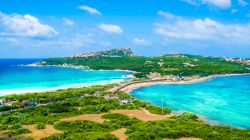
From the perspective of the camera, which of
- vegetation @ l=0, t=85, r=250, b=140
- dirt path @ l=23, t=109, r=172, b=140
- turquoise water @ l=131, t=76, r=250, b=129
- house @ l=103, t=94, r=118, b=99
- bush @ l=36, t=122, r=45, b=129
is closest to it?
vegetation @ l=0, t=85, r=250, b=140

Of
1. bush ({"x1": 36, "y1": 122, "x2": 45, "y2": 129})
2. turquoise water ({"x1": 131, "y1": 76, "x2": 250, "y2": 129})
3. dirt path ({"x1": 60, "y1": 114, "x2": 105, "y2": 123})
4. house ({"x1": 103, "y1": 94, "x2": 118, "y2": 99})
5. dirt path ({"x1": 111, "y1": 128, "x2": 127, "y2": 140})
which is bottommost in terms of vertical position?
turquoise water ({"x1": 131, "y1": 76, "x2": 250, "y2": 129})

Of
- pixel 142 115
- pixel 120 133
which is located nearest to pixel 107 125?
pixel 120 133

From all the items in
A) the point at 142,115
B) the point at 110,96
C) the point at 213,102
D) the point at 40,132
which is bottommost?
the point at 213,102

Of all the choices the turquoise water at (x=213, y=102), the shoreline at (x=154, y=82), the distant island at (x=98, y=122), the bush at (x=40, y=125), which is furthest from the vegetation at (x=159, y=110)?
the shoreline at (x=154, y=82)

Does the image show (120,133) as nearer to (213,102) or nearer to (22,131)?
(22,131)

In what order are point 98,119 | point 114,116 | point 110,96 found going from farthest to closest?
point 110,96 → point 114,116 → point 98,119

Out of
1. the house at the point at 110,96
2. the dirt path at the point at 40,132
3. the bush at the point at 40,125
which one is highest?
the house at the point at 110,96

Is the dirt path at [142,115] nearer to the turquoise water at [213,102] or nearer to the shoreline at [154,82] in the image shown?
the turquoise water at [213,102]


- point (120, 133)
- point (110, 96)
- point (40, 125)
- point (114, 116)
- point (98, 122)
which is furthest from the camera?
point (110, 96)

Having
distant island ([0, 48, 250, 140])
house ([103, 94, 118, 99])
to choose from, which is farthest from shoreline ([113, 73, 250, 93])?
distant island ([0, 48, 250, 140])

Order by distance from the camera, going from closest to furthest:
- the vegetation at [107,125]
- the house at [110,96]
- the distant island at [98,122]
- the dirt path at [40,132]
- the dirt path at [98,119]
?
1. the vegetation at [107,125]
2. the distant island at [98,122]
3. the dirt path at [40,132]
4. the dirt path at [98,119]
5. the house at [110,96]

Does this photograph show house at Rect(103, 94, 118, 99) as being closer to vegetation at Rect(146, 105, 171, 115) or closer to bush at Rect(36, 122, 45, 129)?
vegetation at Rect(146, 105, 171, 115)

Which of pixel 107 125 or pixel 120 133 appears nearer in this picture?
pixel 120 133

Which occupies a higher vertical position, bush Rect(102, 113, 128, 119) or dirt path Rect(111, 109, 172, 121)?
bush Rect(102, 113, 128, 119)
